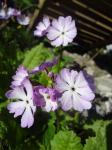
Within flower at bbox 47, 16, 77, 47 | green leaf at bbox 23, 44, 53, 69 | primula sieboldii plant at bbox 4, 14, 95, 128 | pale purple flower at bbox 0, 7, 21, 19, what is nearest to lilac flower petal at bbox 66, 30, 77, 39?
flower at bbox 47, 16, 77, 47

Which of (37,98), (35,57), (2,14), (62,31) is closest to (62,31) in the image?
(62,31)

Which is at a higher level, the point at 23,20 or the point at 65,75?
the point at 23,20

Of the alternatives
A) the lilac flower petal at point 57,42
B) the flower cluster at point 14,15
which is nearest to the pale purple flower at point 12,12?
the flower cluster at point 14,15

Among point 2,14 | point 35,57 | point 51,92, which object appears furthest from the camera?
point 2,14

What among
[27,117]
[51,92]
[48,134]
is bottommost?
[48,134]

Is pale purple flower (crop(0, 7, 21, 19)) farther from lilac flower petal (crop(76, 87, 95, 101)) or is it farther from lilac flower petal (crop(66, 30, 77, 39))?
lilac flower petal (crop(76, 87, 95, 101))

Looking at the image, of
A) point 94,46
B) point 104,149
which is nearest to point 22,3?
point 94,46

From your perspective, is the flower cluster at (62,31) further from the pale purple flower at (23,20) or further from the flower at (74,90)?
the pale purple flower at (23,20)

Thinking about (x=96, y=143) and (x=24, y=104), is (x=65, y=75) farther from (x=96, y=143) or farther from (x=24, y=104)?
(x=96, y=143)
